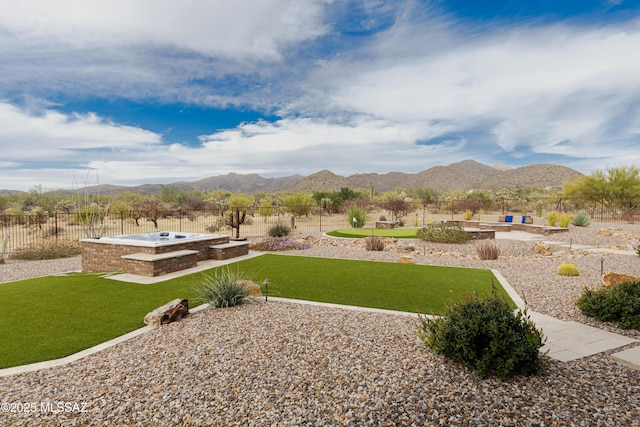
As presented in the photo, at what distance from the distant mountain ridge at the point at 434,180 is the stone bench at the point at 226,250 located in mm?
45691

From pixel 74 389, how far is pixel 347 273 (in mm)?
6017

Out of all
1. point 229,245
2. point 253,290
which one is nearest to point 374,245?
point 229,245

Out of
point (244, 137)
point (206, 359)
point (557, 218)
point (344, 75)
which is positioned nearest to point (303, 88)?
point (344, 75)

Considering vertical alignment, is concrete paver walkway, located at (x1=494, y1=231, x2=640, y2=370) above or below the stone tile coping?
below

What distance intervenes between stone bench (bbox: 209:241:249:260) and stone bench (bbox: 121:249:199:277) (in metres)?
1.34

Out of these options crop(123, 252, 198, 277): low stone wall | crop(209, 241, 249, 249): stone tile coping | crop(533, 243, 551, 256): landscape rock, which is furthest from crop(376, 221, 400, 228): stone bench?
crop(123, 252, 198, 277): low stone wall

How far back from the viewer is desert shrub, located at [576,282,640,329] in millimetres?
4785

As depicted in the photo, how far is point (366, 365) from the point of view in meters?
3.48

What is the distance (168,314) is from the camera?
496cm

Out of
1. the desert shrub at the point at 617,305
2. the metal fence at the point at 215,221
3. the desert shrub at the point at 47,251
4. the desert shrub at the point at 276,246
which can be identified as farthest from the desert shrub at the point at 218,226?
the desert shrub at the point at 617,305

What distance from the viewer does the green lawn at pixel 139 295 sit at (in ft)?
14.8

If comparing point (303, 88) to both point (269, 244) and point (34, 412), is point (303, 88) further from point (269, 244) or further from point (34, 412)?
point (34, 412)

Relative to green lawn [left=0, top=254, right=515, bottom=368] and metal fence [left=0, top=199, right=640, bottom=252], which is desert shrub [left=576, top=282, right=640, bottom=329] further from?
metal fence [left=0, top=199, right=640, bottom=252]

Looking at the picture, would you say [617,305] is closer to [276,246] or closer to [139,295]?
[139,295]
